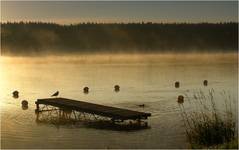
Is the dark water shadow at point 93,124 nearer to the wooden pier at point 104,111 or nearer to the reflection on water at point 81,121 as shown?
the reflection on water at point 81,121

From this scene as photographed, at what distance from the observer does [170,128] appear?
2209 cm

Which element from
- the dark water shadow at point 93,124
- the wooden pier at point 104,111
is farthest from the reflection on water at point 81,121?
the wooden pier at point 104,111

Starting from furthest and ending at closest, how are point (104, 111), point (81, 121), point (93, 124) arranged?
1. point (81, 121)
2. point (93, 124)
3. point (104, 111)

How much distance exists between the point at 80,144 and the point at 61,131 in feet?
10.6

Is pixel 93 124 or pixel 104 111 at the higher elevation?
pixel 104 111

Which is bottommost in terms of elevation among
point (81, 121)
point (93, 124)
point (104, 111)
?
point (93, 124)

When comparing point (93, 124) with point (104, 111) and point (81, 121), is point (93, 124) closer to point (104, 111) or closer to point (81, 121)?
point (104, 111)

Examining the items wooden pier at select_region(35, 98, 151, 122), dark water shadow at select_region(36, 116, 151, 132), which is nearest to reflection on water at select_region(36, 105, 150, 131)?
dark water shadow at select_region(36, 116, 151, 132)

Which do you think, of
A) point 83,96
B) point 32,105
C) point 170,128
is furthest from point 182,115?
point 83,96

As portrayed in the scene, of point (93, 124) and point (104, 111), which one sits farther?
point (93, 124)

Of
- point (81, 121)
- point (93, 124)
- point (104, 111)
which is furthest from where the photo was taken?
point (81, 121)

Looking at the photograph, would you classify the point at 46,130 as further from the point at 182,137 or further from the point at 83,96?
the point at 83,96

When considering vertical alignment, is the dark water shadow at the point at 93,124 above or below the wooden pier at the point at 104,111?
below

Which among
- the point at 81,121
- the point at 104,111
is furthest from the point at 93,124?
the point at 81,121
